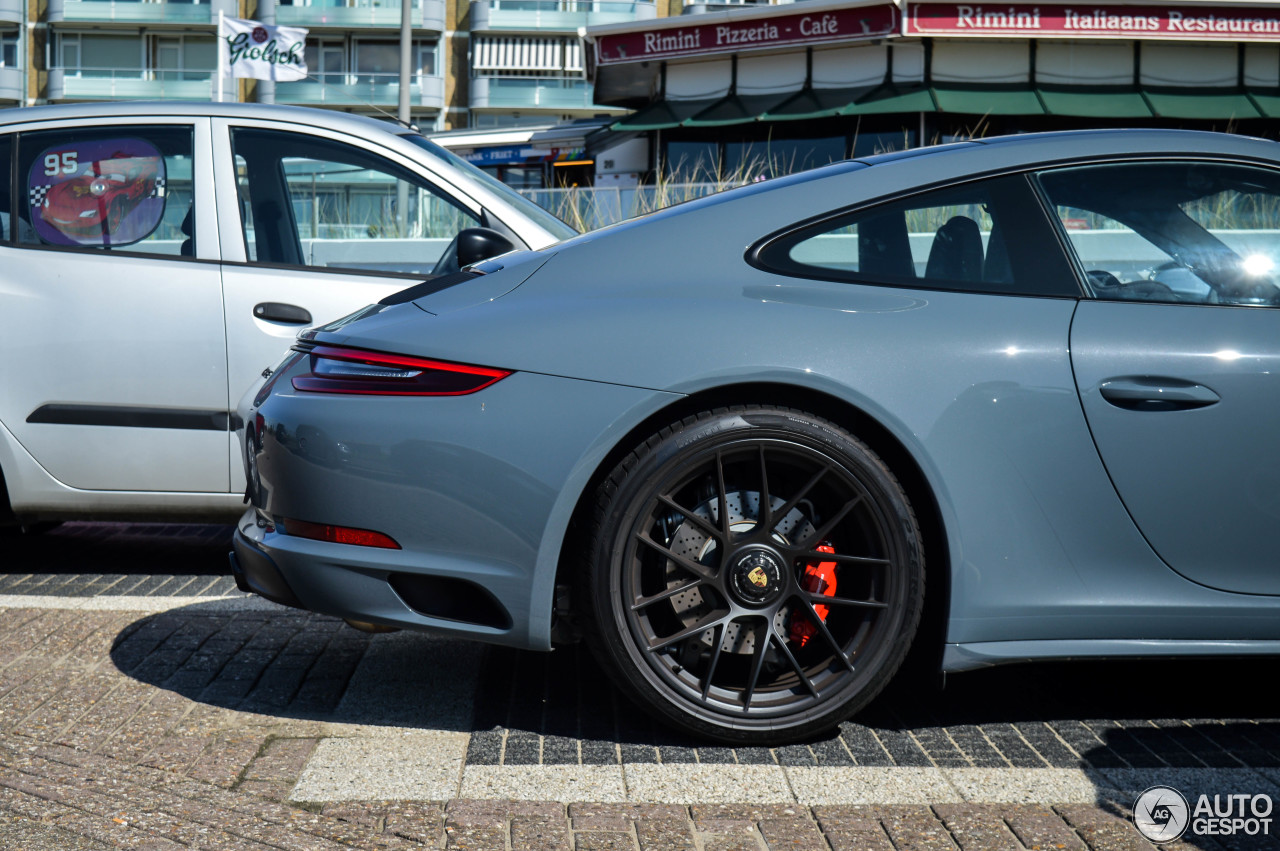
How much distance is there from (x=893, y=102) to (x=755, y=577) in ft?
75.1

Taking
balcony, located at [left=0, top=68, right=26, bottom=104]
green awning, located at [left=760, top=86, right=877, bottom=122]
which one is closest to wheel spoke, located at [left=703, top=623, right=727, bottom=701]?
green awning, located at [left=760, top=86, right=877, bottom=122]

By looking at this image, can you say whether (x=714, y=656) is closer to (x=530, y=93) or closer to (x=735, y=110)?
(x=735, y=110)

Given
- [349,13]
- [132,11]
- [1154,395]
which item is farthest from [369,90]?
[1154,395]

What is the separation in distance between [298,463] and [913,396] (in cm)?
141

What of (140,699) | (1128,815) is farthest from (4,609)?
(1128,815)

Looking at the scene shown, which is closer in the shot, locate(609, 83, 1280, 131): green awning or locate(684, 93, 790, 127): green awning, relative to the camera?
locate(609, 83, 1280, 131): green awning

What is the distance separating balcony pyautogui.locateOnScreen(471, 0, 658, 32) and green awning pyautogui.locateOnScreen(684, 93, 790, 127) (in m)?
26.9

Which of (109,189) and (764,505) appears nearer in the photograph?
(764,505)

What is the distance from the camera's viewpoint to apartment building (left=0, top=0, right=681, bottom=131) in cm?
5303

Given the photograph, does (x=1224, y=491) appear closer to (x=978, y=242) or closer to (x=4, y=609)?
(x=978, y=242)

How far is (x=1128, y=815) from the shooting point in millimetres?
2572

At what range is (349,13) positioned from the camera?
2080 inches

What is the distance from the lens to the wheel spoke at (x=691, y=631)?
287 centimetres

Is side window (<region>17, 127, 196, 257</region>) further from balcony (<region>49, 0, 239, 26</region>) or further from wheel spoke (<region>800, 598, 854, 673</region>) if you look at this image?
balcony (<region>49, 0, 239, 26</region>)
